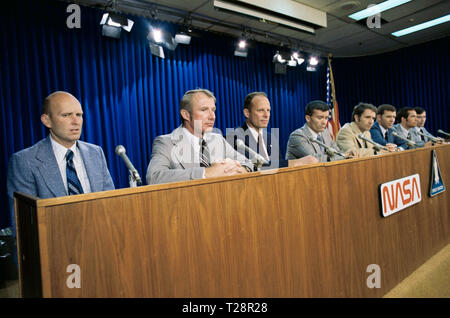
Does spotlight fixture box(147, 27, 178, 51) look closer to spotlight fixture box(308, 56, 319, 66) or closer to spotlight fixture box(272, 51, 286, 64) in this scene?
spotlight fixture box(272, 51, 286, 64)

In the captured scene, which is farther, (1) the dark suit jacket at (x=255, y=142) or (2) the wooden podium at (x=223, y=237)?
(1) the dark suit jacket at (x=255, y=142)

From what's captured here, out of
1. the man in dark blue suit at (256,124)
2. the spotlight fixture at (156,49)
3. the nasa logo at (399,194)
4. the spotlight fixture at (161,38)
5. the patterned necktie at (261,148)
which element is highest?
the spotlight fixture at (161,38)

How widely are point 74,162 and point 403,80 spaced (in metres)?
7.43

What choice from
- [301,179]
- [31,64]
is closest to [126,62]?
[31,64]

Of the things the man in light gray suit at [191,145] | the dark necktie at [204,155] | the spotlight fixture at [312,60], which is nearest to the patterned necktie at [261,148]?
the man in light gray suit at [191,145]

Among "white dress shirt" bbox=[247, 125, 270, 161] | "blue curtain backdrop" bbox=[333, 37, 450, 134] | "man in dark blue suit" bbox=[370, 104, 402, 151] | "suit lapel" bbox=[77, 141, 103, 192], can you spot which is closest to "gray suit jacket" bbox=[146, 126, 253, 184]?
"suit lapel" bbox=[77, 141, 103, 192]

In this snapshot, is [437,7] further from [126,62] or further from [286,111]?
[126,62]

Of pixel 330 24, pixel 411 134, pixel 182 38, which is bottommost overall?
pixel 411 134

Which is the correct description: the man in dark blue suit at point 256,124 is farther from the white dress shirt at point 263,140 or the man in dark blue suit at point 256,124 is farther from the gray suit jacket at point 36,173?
the gray suit jacket at point 36,173

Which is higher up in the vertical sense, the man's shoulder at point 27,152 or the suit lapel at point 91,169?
the man's shoulder at point 27,152

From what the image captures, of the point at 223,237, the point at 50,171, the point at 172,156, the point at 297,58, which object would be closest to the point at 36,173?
the point at 50,171

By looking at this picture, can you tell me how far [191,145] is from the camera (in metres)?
1.91

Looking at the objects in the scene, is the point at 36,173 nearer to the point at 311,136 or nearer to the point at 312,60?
the point at 311,136

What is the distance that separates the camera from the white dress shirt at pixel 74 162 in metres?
1.72
